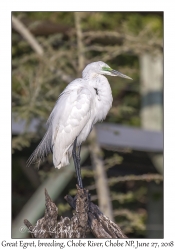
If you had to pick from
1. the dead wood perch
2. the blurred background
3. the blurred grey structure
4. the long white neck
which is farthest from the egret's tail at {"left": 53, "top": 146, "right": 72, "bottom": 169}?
the blurred grey structure

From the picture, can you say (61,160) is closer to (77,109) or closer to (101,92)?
(77,109)

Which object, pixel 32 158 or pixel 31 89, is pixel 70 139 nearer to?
pixel 32 158

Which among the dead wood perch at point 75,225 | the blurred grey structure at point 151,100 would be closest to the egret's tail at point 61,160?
the dead wood perch at point 75,225

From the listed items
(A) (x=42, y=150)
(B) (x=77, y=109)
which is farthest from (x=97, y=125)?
(B) (x=77, y=109)

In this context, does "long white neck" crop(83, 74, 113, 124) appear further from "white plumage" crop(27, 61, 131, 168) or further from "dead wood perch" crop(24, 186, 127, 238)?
"dead wood perch" crop(24, 186, 127, 238)

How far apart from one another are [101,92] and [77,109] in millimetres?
198

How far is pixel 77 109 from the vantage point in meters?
3.59

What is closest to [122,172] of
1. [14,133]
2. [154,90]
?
[154,90]

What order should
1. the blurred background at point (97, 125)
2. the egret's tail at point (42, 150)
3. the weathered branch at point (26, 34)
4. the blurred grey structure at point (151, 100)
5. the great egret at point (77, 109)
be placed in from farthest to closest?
the blurred grey structure at point (151, 100)
the weathered branch at point (26, 34)
the blurred background at point (97, 125)
the egret's tail at point (42, 150)
the great egret at point (77, 109)

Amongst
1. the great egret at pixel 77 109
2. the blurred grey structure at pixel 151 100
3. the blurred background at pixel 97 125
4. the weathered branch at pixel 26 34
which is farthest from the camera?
the blurred grey structure at pixel 151 100

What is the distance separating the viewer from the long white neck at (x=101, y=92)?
12.0 feet

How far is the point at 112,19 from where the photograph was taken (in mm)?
7441

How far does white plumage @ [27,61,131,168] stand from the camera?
3.60 m

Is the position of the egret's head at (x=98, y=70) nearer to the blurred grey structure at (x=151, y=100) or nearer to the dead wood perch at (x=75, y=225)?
the dead wood perch at (x=75, y=225)
